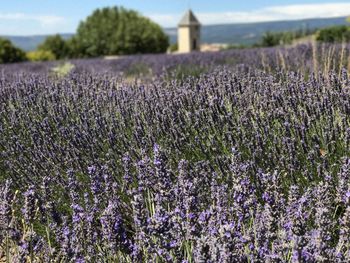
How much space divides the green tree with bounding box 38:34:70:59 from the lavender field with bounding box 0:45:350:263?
104 ft

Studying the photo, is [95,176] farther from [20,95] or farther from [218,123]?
[20,95]

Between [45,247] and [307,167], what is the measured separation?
59.5 inches

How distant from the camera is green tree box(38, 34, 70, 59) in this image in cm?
3594

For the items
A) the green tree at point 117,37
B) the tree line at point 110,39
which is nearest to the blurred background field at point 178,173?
the tree line at point 110,39

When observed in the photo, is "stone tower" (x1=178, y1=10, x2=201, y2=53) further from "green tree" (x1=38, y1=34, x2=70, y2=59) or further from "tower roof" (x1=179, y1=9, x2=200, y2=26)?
"green tree" (x1=38, y1=34, x2=70, y2=59)

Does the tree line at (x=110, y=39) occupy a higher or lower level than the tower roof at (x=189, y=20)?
lower

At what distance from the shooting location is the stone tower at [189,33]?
4856 centimetres

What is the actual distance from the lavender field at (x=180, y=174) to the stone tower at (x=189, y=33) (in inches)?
1734

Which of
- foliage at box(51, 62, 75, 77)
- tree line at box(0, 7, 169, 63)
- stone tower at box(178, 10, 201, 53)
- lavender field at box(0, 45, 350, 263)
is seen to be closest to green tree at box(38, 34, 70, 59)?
tree line at box(0, 7, 169, 63)

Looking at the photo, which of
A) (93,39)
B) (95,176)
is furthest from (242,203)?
(93,39)

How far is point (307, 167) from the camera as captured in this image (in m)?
2.98

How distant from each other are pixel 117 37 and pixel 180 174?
120 feet

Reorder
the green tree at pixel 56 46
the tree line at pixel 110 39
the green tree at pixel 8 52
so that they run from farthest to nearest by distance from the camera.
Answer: the tree line at pixel 110 39 < the green tree at pixel 56 46 < the green tree at pixel 8 52

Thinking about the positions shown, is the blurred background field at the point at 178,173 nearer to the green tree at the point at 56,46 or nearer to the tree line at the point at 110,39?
the green tree at the point at 56,46
